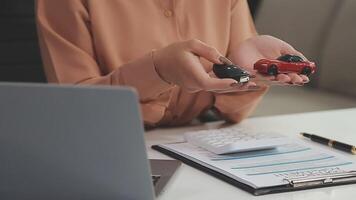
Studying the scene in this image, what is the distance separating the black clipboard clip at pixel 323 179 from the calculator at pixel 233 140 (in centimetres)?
14

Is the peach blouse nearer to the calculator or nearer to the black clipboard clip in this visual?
the calculator

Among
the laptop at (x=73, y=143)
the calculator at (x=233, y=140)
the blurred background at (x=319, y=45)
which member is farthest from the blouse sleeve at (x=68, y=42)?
the blurred background at (x=319, y=45)

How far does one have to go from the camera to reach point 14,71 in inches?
54.2

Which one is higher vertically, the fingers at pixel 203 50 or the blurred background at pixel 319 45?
the fingers at pixel 203 50

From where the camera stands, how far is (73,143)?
1.95ft

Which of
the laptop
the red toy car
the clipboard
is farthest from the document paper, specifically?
the laptop

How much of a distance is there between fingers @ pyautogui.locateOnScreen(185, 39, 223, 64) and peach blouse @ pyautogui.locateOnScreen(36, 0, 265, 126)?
114 mm

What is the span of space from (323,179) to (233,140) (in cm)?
18

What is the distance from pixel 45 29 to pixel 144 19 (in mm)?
174

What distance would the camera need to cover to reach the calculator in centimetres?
91

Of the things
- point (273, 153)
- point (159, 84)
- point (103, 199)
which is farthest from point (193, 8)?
point (103, 199)

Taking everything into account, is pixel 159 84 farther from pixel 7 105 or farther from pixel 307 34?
pixel 307 34

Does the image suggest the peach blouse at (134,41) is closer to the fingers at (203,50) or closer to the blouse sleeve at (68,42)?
the blouse sleeve at (68,42)

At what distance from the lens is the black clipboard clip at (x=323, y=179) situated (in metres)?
0.78
